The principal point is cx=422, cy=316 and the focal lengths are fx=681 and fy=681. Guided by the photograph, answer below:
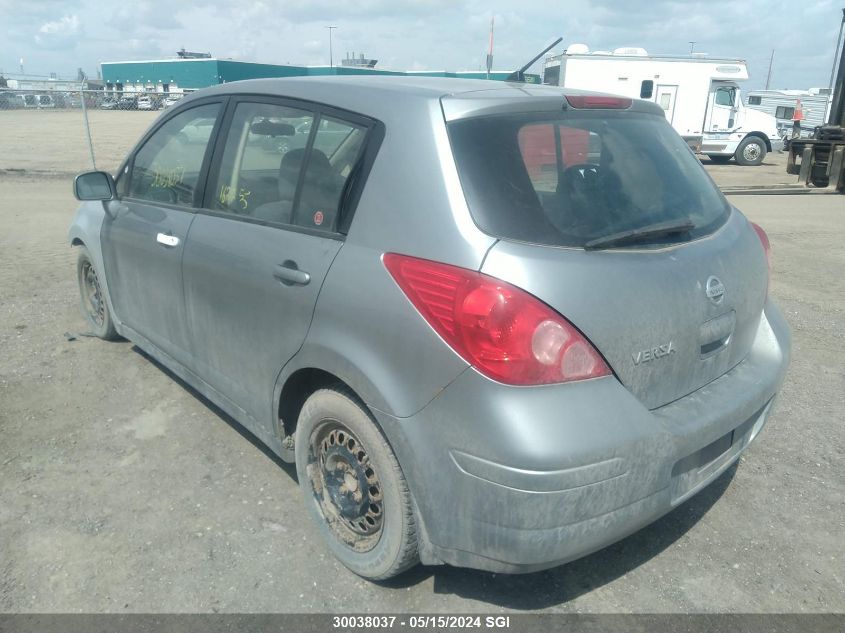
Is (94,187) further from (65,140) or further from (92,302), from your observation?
(65,140)

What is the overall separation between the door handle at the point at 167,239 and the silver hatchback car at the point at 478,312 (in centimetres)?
20

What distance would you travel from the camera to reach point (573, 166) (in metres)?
2.50

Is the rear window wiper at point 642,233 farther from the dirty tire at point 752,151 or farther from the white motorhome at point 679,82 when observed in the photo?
the dirty tire at point 752,151

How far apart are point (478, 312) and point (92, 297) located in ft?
12.9

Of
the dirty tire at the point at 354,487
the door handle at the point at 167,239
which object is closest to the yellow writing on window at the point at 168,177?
the door handle at the point at 167,239

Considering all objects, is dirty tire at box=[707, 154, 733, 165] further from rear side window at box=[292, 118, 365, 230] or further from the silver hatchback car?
rear side window at box=[292, 118, 365, 230]

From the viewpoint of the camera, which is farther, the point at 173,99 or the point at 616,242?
the point at 173,99

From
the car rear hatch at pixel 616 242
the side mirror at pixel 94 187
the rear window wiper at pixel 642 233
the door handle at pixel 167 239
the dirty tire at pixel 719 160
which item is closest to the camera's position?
the car rear hatch at pixel 616 242

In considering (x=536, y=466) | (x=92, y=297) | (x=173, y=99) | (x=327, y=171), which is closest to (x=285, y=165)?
(x=327, y=171)

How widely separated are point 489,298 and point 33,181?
15087 mm

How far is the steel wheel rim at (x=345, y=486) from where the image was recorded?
8.24 ft

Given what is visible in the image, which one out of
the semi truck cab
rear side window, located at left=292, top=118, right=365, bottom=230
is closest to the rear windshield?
rear side window, located at left=292, top=118, right=365, bottom=230

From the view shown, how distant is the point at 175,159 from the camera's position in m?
3.64

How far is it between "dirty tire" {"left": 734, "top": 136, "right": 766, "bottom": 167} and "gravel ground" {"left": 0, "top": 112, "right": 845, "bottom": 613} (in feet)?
64.5
